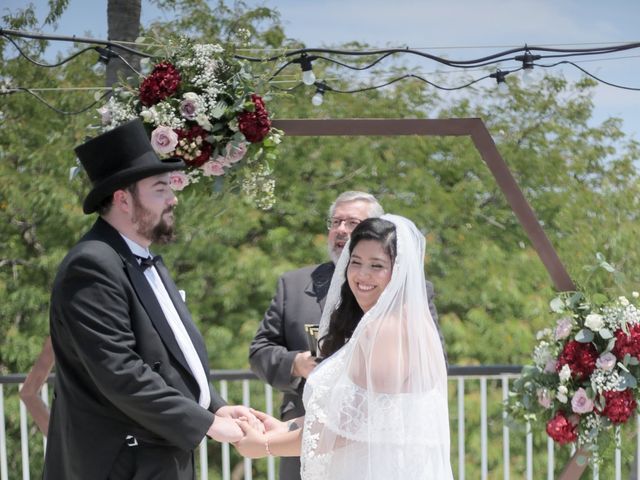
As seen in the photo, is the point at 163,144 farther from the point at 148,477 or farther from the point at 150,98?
the point at 148,477

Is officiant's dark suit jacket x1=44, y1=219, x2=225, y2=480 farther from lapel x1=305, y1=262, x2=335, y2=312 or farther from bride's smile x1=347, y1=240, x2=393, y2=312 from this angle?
lapel x1=305, y1=262, x2=335, y2=312

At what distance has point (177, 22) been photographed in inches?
328

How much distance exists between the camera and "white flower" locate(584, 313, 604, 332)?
4062 millimetres

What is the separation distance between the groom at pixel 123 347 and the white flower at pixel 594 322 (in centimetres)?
193

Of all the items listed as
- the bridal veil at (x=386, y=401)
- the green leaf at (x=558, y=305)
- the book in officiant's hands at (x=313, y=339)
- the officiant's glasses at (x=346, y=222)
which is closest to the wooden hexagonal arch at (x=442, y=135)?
the green leaf at (x=558, y=305)

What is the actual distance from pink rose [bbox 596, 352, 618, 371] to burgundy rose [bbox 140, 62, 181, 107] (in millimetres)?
2330

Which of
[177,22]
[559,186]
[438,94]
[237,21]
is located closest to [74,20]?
[177,22]

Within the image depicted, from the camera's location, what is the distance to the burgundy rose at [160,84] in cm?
367

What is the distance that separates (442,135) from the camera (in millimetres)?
4164

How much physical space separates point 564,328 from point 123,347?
7.72ft

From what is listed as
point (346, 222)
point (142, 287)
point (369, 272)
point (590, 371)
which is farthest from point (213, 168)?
point (590, 371)

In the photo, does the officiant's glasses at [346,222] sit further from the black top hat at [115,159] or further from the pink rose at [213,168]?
the black top hat at [115,159]

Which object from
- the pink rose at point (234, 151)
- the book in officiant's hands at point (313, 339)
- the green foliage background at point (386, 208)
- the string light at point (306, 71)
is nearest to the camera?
the book in officiant's hands at point (313, 339)

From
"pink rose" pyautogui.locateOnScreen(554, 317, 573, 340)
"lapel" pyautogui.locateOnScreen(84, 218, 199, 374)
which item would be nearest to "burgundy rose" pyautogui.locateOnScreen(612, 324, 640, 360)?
"pink rose" pyautogui.locateOnScreen(554, 317, 573, 340)
